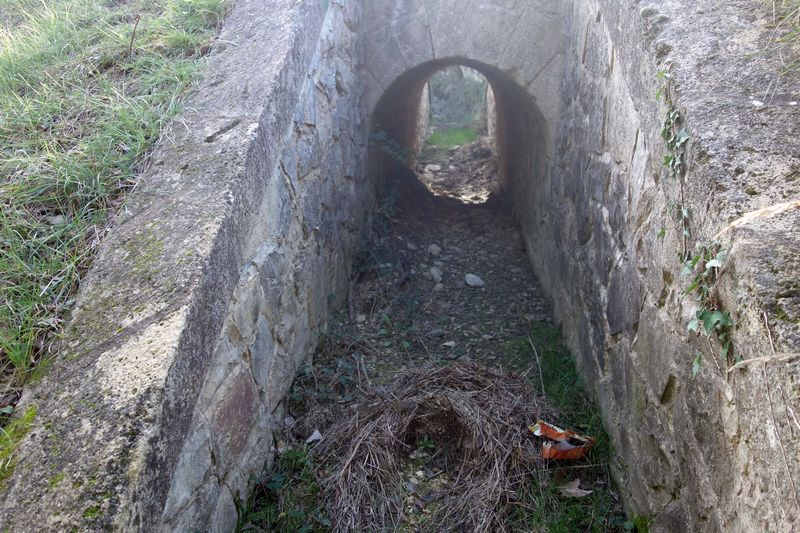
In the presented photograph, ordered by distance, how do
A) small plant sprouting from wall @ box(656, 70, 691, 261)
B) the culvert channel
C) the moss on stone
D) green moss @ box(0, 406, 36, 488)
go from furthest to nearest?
the culvert channel
small plant sprouting from wall @ box(656, 70, 691, 261)
green moss @ box(0, 406, 36, 488)
the moss on stone

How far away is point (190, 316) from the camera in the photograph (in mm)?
1648

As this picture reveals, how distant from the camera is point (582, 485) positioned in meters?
2.35

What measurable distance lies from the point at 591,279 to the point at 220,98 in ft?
5.60

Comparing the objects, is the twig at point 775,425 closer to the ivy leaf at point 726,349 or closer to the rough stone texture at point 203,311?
the ivy leaf at point 726,349

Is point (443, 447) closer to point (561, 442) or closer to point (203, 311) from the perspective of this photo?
point (561, 442)

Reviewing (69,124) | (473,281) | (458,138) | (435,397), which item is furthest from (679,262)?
(458,138)

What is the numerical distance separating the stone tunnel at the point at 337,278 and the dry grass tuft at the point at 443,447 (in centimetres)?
31

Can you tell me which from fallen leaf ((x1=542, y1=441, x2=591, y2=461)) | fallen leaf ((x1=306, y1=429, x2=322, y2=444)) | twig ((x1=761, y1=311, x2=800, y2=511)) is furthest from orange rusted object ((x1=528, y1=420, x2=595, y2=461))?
twig ((x1=761, y1=311, x2=800, y2=511))

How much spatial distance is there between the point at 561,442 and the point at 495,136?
4.34m

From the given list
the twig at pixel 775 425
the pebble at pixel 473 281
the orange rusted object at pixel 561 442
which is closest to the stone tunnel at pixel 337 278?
the twig at pixel 775 425

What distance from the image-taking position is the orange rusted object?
2367 millimetres

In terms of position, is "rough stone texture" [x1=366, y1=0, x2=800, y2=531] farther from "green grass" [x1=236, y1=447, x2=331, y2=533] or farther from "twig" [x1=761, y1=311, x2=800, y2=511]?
"green grass" [x1=236, y1=447, x2=331, y2=533]

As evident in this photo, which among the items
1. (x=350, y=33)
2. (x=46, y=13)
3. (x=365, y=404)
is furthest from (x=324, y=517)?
(x=46, y=13)

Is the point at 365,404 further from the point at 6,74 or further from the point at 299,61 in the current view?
the point at 6,74
